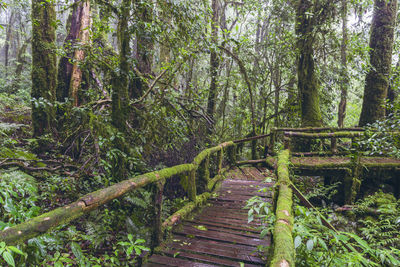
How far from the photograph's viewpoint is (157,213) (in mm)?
3316

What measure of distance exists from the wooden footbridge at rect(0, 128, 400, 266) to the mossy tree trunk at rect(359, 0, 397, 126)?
6.71 feet

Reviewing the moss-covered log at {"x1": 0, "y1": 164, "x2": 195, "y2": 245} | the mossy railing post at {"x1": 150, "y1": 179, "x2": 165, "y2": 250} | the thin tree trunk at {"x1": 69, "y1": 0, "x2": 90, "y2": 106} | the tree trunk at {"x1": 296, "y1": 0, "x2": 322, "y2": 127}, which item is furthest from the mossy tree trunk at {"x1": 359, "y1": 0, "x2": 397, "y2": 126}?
the thin tree trunk at {"x1": 69, "y1": 0, "x2": 90, "y2": 106}

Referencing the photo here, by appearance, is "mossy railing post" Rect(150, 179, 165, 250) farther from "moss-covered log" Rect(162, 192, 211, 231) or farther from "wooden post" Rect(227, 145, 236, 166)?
"wooden post" Rect(227, 145, 236, 166)

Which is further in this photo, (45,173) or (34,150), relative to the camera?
(34,150)

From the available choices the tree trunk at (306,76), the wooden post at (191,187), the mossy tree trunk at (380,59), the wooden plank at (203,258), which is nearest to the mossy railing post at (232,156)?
the tree trunk at (306,76)

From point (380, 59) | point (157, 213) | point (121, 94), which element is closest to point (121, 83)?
point (121, 94)

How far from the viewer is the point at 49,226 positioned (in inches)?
70.2

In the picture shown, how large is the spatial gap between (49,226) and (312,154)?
833cm

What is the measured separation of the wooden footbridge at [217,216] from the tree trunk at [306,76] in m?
1.93

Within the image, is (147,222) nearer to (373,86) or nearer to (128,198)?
(128,198)

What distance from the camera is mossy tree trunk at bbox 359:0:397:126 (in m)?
8.79

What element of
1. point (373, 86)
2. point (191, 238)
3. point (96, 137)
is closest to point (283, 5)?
point (373, 86)

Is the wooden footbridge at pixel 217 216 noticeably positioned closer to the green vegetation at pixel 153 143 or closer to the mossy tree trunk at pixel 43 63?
the green vegetation at pixel 153 143

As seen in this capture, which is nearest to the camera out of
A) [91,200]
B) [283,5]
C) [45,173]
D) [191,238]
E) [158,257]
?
[91,200]
